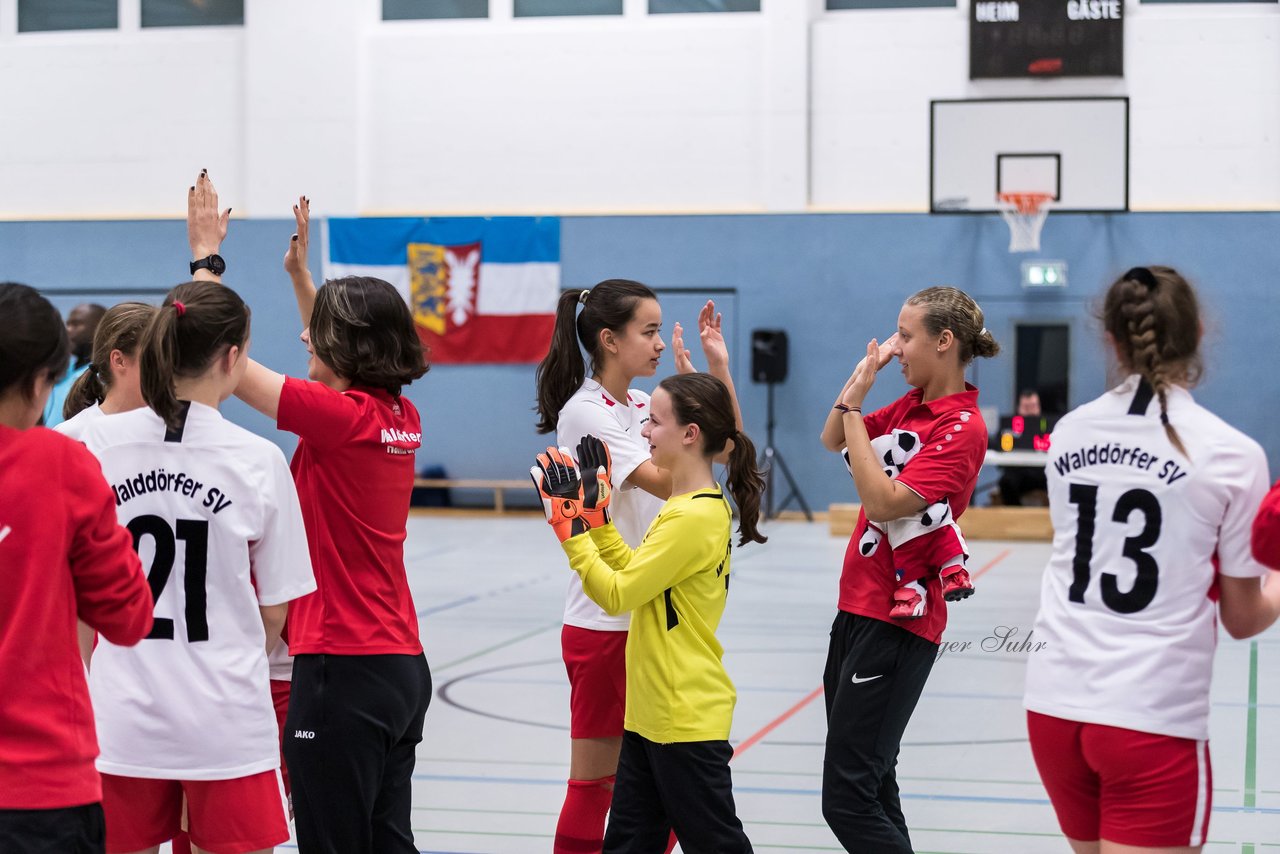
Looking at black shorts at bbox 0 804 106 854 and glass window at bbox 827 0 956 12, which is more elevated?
glass window at bbox 827 0 956 12

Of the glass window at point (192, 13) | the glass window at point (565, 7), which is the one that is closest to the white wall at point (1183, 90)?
the glass window at point (565, 7)

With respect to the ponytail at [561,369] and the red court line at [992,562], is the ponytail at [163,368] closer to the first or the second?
the ponytail at [561,369]

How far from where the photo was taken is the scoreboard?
1516cm

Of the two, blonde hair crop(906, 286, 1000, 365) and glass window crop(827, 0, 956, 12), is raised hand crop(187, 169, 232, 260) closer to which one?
blonde hair crop(906, 286, 1000, 365)

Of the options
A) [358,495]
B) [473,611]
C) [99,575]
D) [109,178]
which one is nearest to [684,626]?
[358,495]

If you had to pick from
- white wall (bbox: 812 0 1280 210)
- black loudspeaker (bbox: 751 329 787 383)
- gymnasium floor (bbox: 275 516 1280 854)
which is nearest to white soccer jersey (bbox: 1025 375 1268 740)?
gymnasium floor (bbox: 275 516 1280 854)

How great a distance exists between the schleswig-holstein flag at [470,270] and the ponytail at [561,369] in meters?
12.7

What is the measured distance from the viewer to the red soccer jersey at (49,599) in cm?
210

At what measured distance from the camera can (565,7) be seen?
Result: 16.5 metres

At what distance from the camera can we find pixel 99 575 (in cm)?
218

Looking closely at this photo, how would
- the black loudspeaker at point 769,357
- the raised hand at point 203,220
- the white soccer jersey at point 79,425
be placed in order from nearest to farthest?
the white soccer jersey at point 79,425, the raised hand at point 203,220, the black loudspeaker at point 769,357

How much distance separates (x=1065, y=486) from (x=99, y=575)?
1.66 m

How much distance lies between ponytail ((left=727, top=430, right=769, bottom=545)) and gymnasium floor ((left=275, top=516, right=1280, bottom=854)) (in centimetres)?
169

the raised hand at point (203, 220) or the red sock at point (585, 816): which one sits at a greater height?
the raised hand at point (203, 220)
